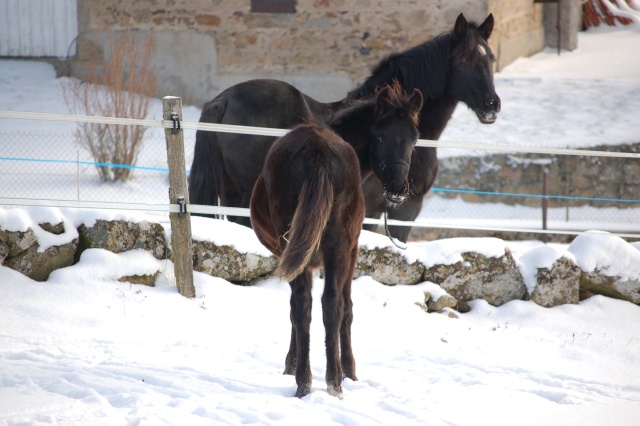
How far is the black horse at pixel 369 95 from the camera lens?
21.0ft

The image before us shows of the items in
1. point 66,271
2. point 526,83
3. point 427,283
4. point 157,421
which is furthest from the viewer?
point 526,83

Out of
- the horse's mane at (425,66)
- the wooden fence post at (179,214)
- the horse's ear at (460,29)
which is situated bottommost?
the wooden fence post at (179,214)

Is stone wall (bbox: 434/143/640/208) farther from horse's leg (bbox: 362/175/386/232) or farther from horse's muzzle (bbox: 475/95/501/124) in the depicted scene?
horse's leg (bbox: 362/175/386/232)

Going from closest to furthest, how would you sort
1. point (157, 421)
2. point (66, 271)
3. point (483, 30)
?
point (157, 421)
point (66, 271)
point (483, 30)

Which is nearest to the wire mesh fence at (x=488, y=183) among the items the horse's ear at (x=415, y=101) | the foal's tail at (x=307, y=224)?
the horse's ear at (x=415, y=101)

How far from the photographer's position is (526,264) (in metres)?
6.71

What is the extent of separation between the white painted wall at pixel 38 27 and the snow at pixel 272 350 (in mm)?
9778

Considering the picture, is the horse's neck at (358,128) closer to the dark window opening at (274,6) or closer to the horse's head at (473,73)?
the horse's head at (473,73)

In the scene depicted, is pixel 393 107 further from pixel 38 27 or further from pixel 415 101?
pixel 38 27

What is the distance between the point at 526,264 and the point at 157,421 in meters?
4.07

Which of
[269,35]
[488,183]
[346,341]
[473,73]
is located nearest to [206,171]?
[473,73]

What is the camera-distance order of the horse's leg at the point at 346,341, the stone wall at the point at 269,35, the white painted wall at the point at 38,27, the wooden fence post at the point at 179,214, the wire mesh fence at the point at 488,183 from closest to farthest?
the horse's leg at the point at 346,341 → the wooden fence post at the point at 179,214 → the wire mesh fence at the point at 488,183 → the stone wall at the point at 269,35 → the white painted wall at the point at 38,27

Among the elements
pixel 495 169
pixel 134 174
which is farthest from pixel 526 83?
pixel 134 174

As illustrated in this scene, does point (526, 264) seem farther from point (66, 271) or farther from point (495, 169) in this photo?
point (495, 169)
